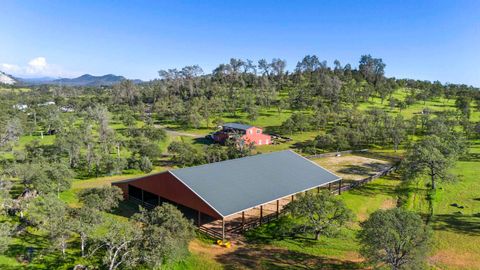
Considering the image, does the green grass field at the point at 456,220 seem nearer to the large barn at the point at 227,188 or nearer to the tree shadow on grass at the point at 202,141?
the large barn at the point at 227,188

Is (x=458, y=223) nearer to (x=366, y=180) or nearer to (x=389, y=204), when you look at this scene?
(x=389, y=204)

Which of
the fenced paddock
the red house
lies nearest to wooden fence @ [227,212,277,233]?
the fenced paddock

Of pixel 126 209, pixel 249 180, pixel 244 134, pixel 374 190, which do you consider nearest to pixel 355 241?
pixel 249 180

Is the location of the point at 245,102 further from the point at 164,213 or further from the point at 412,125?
the point at 164,213

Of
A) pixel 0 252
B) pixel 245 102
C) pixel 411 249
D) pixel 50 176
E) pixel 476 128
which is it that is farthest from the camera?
pixel 245 102

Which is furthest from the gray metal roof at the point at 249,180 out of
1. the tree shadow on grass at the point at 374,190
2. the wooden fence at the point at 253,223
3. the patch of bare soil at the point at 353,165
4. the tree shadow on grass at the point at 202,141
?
the tree shadow on grass at the point at 202,141

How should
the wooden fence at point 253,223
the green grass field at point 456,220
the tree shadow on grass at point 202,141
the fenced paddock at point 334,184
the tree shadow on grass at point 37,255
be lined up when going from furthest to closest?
1. the tree shadow on grass at point 202,141
2. the fenced paddock at point 334,184
3. the wooden fence at point 253,223
4. the green grass field at point 456,220
5. the tree shadow on grass at point 37,255

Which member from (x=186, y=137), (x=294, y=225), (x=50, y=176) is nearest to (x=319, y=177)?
(x=294, y=225)
